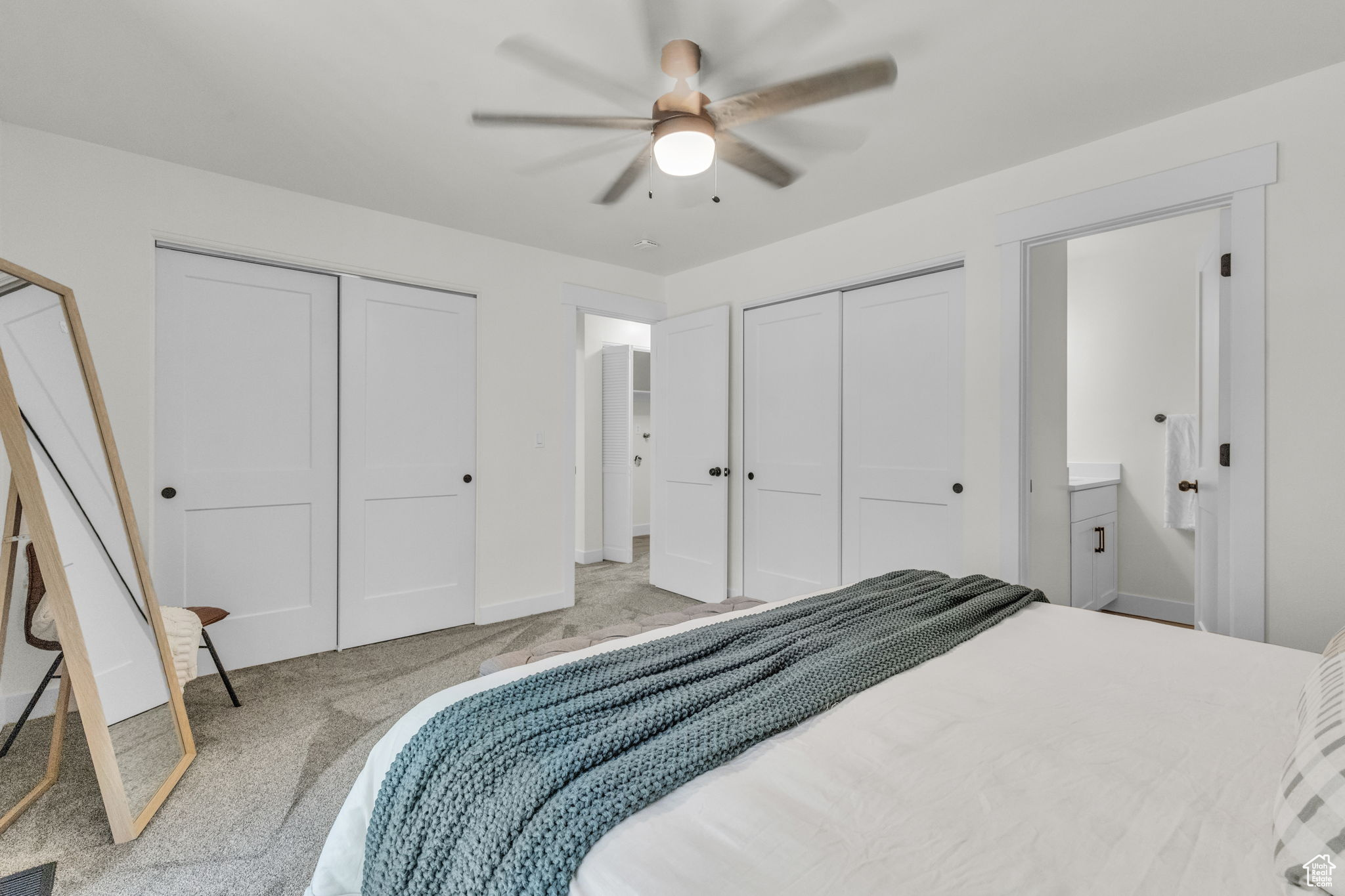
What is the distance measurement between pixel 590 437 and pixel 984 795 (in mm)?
4932

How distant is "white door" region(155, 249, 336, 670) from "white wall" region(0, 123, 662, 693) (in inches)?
4.1

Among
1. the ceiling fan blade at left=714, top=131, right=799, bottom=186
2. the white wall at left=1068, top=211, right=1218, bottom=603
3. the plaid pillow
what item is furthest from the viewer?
the white wall at left=1068, top=211, right=1218, bottom=603

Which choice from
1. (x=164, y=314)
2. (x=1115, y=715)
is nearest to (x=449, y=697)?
(x=1115, y=715)

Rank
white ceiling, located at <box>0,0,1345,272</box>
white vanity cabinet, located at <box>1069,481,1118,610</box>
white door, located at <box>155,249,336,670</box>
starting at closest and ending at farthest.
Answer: white ceiling, located at <box>0,0,1345,272</box>
white door, located at <box>155,249,336,670</box>
white vanity cabinet, located at <box>1069,481,1118,610</box>

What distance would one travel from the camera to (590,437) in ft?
18.4

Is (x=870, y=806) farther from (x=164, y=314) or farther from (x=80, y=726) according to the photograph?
(x=164, y=314)

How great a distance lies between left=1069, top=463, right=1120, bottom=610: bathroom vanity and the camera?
3.36 m

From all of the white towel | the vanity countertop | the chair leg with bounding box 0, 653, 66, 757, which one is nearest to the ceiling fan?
the chair leg with bounding box 0, 653, 66, 757

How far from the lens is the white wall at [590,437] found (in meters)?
5.47

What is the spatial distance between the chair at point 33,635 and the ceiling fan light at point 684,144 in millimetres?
2044

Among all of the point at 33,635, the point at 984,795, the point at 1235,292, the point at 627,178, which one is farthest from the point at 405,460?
the point at 1235,292

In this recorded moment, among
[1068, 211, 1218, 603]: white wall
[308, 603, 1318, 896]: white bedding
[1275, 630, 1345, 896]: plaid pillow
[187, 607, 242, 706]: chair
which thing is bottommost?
[187, 607, 242, 706]: chair

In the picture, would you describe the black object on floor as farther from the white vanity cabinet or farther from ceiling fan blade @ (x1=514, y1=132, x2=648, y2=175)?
the white vanity cabinet

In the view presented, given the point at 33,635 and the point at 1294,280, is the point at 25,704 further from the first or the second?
the point at 1294,280
